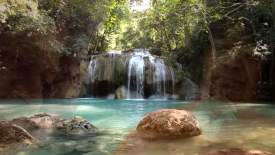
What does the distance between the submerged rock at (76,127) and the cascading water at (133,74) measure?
49.0 ft

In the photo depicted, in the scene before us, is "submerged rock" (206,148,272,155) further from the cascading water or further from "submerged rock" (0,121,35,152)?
the cascading water

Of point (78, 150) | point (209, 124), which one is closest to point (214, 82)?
point (209, 124)

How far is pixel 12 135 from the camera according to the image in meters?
7.31

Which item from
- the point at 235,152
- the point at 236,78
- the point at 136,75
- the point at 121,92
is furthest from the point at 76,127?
the point at 136,75

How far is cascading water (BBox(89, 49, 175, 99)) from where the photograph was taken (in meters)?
24.6

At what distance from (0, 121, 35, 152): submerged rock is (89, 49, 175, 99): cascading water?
16.8m

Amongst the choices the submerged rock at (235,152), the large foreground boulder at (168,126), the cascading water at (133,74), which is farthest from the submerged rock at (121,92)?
the submerged rock at (235,152)

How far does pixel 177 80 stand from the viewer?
81.2 ft

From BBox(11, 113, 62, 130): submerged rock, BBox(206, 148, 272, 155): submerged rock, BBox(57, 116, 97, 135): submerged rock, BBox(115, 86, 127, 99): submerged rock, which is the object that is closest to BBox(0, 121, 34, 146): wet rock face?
BBox(57, 116, 97, 135): submerged rock

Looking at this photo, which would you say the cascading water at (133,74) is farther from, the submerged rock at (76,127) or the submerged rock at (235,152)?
the submerged rock at (235,152)

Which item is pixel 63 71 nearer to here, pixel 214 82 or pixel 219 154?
pixel 214 82

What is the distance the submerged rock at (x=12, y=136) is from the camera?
7.19m

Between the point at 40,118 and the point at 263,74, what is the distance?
15349mm

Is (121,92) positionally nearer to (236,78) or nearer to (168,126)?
(236,78)
